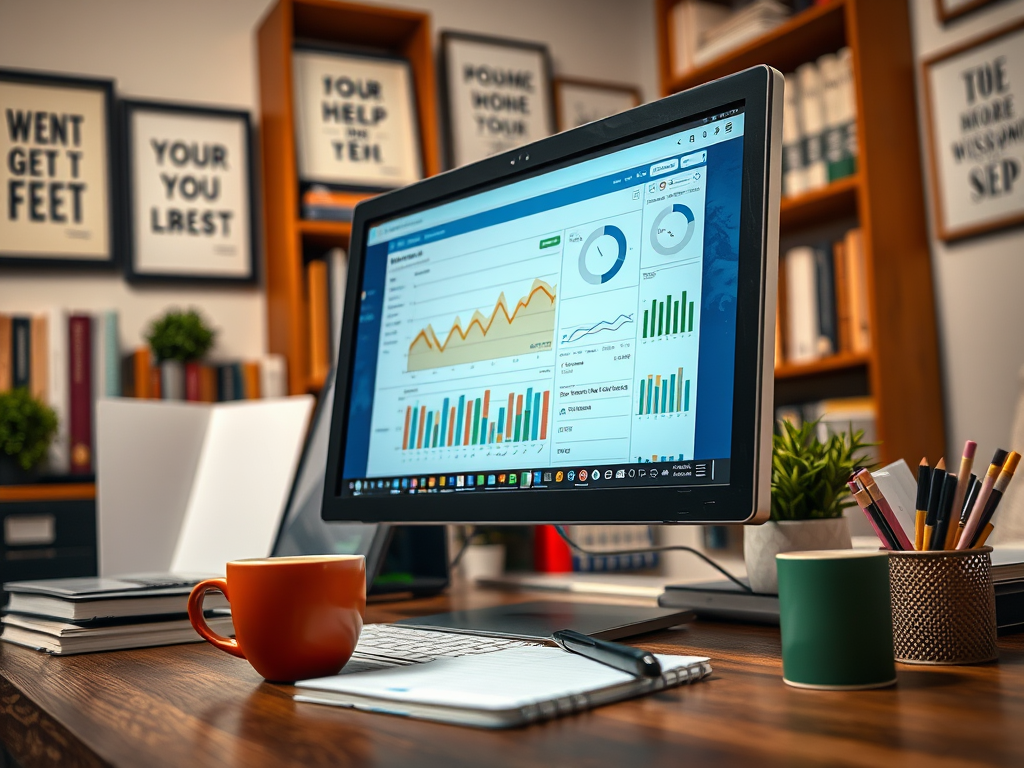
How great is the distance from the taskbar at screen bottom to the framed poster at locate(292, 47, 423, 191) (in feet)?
6.15

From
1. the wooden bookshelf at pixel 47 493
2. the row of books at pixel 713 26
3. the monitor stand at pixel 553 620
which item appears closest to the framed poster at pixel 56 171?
the wooden bookshelf at pixel 47 493

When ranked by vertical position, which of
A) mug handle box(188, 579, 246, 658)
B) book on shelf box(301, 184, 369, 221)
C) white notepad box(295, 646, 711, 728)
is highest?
book on shelf box(301, 184, 369, 221)

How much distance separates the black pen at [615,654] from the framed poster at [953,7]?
87.7 inches

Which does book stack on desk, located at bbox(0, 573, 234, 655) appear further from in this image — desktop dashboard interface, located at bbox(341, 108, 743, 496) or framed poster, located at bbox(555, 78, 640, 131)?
framed poster, located at bbox(555, 78, 640, 131)

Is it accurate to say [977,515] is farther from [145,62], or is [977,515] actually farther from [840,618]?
[145,62]

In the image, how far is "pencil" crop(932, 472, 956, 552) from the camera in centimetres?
63

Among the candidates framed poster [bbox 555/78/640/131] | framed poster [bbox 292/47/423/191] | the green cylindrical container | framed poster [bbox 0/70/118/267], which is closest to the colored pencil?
the green cylindrical container

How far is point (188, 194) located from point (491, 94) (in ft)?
3.29

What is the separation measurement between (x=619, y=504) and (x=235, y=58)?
Answer: 2.46 metres

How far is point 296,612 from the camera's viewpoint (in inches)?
25.1

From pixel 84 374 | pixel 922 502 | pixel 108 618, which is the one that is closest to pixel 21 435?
pixel 84 374

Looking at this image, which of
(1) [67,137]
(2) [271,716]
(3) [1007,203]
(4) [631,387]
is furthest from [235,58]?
(2) [271,716]

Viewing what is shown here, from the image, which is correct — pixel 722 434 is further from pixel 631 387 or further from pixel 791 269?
pixel 791 269

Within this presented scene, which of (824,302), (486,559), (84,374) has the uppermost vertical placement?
(824,302)
